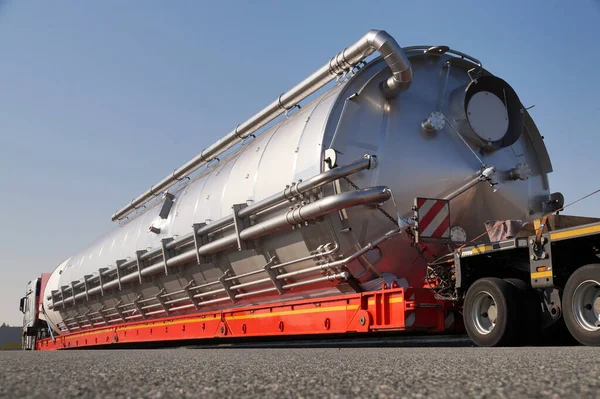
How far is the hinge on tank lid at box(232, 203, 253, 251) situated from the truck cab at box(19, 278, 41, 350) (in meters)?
14.7

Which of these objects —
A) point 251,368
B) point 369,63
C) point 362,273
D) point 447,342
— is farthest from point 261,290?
point 251,368

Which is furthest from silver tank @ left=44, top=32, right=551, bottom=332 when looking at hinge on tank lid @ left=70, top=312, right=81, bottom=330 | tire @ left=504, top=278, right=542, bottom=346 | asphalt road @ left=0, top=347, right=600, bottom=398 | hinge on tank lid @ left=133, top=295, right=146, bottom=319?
hinge on tank lid @ left=70, top=312, right=81, bottom=330

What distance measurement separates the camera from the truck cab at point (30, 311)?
20.9 meters

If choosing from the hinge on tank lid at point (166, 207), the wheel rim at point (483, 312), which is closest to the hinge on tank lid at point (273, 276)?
the wheel rim at point (483, 312)

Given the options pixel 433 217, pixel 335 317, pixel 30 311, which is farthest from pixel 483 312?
pixel 30 311

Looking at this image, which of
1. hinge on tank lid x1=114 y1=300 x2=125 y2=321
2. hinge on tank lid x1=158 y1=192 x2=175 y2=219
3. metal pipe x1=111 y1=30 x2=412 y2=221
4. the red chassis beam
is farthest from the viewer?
hinge on tank lid x1=114 y1=300 x2=125 y2=321

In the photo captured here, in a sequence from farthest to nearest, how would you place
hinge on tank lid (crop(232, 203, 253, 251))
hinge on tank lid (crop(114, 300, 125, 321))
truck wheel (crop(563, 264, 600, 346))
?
hinge on tank lid (crop(114, 300, 125, 321))
hinge on tank lid (crop(232, 203, 253, 251))
truck wheel (crop(563, 264, 600, 346))

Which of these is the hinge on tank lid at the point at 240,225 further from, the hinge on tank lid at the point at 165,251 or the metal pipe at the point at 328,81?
the hinge on tank lid at the point at 165,251

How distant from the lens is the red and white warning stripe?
282 inches

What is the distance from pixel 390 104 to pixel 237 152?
3588mm

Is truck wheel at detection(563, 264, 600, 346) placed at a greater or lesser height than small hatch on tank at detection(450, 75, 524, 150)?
lesser

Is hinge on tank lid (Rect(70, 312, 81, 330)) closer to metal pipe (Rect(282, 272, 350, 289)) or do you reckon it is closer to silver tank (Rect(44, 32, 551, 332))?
silver tank (Rect(44, 32, 551, 332))

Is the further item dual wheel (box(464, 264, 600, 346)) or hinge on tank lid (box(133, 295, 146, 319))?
hinge on tank lid (box(133, 295, 146, 319))

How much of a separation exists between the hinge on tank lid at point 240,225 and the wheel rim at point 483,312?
3.58m
